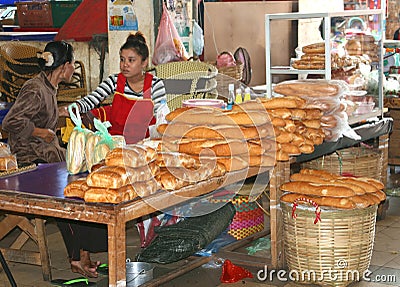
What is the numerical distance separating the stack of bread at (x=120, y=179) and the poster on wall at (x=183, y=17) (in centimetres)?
405

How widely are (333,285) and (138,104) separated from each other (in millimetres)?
1977

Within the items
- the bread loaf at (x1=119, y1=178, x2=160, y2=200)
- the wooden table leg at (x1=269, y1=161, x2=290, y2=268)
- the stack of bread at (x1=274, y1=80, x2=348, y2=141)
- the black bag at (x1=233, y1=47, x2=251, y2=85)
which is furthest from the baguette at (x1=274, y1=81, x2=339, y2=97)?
the black bag at (x1=233, y1=47, x2=251, y2=85)

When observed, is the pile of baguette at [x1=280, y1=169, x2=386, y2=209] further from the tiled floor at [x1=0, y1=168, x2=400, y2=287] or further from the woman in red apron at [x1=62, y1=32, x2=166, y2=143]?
the woman in red apron at [x1=62, y1=32, x2=166, y2=143]

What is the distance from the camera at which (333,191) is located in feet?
14.6

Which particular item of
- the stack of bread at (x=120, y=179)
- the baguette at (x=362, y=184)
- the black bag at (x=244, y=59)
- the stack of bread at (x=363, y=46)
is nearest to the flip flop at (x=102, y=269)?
the stack of bread at (x=120, y=179)

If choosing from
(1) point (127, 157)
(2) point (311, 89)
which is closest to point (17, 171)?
(1) point (127, 157)

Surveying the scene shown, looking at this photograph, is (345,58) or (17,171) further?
(345,58)

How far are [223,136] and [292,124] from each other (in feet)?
2.25

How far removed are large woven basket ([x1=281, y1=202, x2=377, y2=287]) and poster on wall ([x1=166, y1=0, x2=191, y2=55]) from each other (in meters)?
3.38

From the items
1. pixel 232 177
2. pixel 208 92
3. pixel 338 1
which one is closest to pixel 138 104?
pixel 208 92

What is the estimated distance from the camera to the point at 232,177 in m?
3.97

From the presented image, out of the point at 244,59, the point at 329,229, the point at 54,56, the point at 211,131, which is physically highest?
the point at 54,56

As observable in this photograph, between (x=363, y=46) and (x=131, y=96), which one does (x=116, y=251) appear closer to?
(x=131, y=96)

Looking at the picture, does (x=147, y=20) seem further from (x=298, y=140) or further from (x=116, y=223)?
(x=116, y=223)
